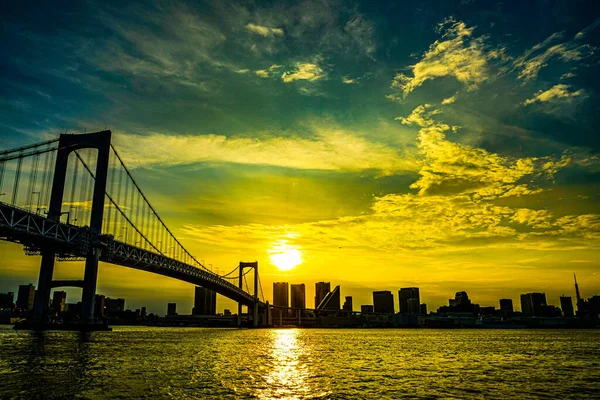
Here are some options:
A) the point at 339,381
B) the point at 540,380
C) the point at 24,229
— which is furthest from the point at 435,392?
the point at 24,229

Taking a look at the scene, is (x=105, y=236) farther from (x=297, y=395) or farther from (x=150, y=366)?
(x=297, y=395)

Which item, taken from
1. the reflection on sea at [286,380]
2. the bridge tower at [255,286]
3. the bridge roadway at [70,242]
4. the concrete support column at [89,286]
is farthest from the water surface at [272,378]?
the bridge tower at [255,286]

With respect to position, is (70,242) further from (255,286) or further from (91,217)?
(255,286)

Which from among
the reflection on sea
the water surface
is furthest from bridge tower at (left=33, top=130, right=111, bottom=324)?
the reflection on sea

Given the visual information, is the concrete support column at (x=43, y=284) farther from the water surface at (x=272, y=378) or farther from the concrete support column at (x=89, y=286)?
the water surface at (x=272, y=378)

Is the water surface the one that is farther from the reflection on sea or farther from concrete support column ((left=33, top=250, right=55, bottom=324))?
concrete support column ((left=33, top=250, right=55, bottom=324))

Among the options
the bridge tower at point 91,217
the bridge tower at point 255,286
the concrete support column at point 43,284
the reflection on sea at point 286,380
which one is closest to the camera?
the reflection on sea at point 286,380
